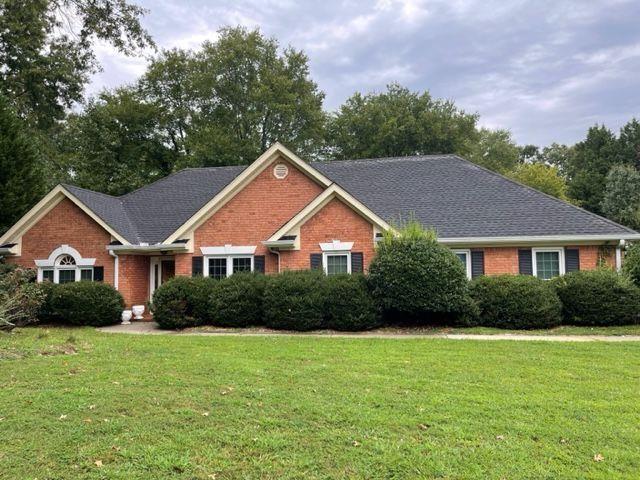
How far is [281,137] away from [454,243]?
80.0 ft

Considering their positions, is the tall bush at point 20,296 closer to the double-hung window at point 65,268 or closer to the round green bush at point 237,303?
the double-hung window at point 65,268

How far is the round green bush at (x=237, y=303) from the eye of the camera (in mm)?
14445

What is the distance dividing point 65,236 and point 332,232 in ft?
34.4

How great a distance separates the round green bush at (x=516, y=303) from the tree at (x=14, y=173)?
20.2 metres

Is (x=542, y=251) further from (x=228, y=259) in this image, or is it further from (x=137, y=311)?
(x=137, y=311)

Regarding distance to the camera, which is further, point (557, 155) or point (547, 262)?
point (557, 155)

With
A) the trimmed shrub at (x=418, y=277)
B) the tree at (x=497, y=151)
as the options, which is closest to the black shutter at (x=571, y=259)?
the trimmed shrub at (x=418, y=277)

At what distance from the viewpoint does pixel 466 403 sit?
236 inches

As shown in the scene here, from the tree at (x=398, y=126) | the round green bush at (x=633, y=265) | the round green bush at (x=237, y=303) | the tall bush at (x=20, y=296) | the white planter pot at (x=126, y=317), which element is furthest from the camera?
the tree at (x=398, y=126)

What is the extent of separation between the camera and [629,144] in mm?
44594

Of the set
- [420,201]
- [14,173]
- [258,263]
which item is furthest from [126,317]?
[420,201]

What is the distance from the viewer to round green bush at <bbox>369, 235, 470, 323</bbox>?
43.9 feet

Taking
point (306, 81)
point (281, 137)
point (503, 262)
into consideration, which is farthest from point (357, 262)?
point (306, 81)

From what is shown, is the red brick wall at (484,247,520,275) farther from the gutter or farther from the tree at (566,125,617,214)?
the tree at (566,125,617,214)
